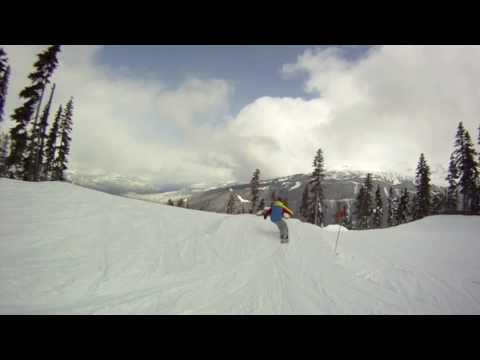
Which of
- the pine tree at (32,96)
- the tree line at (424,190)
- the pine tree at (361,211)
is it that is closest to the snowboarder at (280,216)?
the tree line at (424,190)

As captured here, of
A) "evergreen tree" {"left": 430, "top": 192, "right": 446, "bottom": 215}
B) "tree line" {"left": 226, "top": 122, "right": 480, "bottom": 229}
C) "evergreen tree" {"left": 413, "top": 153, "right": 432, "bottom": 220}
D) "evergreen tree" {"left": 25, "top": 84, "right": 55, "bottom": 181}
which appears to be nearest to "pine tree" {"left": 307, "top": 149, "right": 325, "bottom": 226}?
"tree line" {"left": 226, "top": 122, "right": 480, "bottom": 229}

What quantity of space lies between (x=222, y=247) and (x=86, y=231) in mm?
4598

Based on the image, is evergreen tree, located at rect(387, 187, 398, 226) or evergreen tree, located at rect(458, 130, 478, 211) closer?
evergreen tree, located at rect(458, 130, 478, 211)

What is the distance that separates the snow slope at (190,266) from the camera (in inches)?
171

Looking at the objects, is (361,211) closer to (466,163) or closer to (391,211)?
(391,211)

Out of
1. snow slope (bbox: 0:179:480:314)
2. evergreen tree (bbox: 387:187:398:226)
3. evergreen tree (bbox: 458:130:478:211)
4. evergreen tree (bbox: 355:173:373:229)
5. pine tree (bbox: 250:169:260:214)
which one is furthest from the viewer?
evergreen tree (bbox: 387:187:398:226)

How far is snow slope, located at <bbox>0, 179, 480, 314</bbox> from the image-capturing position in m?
4.34

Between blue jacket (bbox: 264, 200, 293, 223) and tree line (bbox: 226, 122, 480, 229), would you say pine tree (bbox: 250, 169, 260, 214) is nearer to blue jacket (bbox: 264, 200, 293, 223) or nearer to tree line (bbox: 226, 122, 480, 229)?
tree line (bbox: 226, 122, 480, 229)

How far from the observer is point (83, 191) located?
10.5 meters

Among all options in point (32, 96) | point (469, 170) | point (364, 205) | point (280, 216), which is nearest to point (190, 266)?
point (280, 216)

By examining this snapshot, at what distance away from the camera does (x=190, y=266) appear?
6480mm

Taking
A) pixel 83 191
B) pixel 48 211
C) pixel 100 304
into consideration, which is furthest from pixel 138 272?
pixel 83 191

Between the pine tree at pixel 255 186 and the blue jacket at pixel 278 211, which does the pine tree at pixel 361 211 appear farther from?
the blue jacket at pixel 278 211
